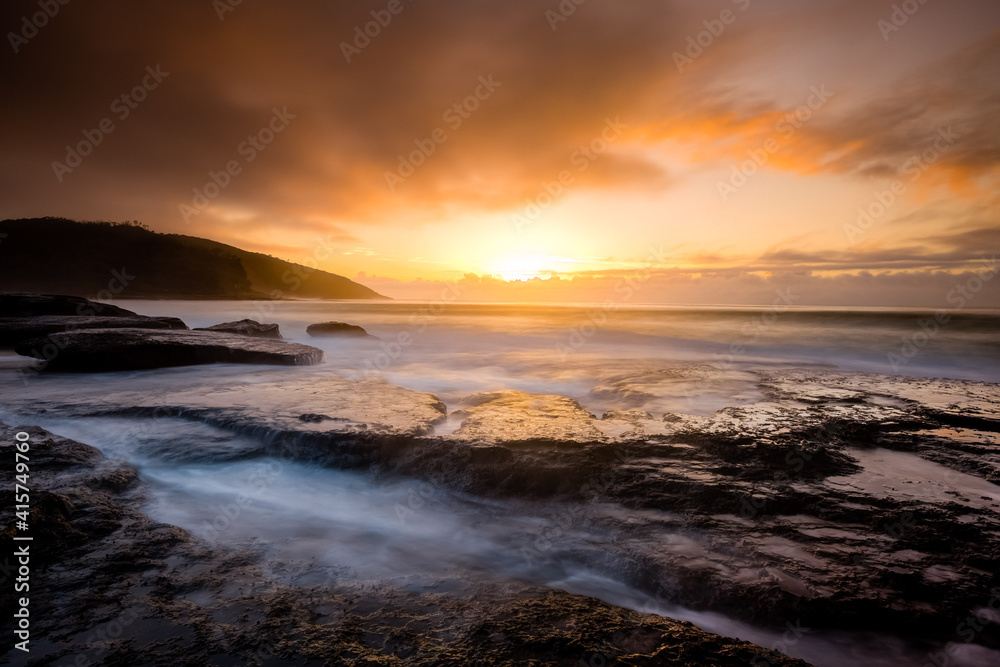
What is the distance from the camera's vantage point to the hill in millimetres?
67000

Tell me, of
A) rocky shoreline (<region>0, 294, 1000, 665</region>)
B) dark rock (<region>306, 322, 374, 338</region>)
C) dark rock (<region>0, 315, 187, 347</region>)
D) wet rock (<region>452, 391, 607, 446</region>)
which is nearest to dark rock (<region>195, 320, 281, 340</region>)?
dark rock (<region>0, 315, 187, 347</region>)

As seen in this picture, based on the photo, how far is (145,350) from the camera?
9.32m

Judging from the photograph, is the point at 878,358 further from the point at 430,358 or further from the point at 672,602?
the point at 672,602

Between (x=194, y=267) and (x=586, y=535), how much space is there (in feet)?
311

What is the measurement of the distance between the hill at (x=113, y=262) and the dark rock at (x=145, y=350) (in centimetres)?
7204

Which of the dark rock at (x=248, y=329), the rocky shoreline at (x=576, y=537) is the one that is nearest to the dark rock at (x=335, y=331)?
the dark rock at (x=248, y=329)

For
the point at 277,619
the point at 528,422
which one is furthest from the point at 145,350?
the point at 277,619

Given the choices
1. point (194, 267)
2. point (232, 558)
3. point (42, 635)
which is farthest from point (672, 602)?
point (194, 267)

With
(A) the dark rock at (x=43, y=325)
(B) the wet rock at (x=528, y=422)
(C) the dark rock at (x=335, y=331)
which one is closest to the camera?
(B) the wet rock at (x=528, y=422)

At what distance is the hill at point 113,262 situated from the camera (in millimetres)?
67000

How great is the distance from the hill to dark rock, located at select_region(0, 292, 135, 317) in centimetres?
6184

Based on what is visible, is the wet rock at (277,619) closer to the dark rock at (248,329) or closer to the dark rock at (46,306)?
the dark rock at (248,329)

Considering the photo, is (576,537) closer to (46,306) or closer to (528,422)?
(528,422)

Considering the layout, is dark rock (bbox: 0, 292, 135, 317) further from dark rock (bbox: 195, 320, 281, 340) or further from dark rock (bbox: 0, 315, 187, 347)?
dark rock (bbox: 195, 320, 281, 340)
